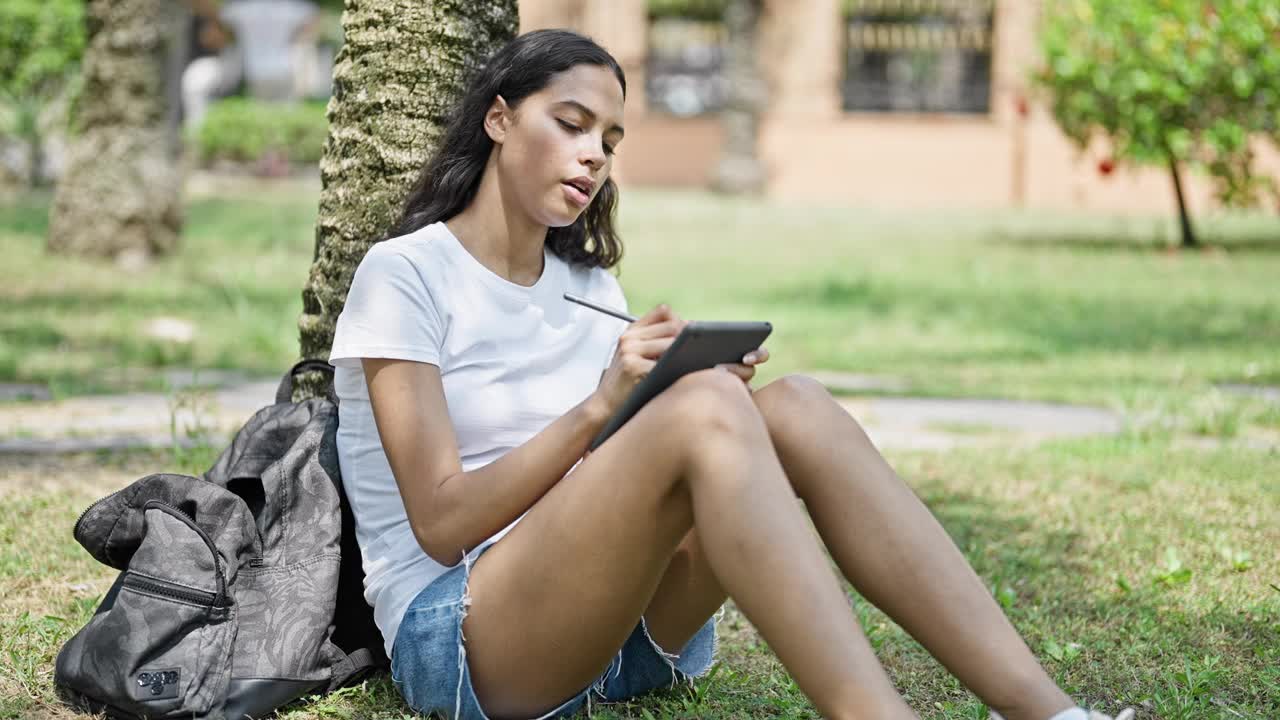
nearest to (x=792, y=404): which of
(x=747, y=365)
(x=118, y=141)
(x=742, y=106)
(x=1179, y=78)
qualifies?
(x=747, y=365)

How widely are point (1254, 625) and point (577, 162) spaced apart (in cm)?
198

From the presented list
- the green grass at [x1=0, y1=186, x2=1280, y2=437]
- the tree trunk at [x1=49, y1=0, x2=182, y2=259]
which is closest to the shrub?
the green grass at [x1=0, y1=186, x2=1280, y2=437]

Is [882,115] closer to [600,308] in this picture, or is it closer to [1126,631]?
[1126,631]

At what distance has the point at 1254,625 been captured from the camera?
3736 millimetres

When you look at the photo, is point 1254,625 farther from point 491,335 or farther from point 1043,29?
point 1043,29

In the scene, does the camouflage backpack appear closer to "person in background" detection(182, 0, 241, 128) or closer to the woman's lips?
the woman's lips

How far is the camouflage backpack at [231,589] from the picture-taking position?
277 cm

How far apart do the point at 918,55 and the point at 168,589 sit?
22.6 metres

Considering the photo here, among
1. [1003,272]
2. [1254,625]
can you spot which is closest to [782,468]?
[1254,625]

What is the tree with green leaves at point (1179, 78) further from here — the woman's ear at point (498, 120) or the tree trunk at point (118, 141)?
the woman's ear at point (498, 120)

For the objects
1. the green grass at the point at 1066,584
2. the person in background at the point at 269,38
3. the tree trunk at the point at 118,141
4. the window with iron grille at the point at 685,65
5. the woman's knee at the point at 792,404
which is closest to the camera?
the woman's knee at the point at 792,404

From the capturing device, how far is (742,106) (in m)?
24.2

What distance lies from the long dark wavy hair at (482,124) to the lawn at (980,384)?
3.02ft

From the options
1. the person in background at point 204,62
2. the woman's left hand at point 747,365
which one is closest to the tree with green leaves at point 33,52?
the person in background at point 204,62
